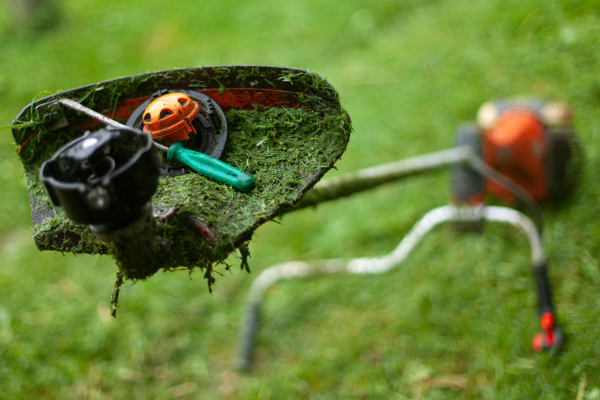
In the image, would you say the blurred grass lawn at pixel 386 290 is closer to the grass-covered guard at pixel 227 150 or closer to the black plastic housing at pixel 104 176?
the grass-covered guard at pixel 227 150

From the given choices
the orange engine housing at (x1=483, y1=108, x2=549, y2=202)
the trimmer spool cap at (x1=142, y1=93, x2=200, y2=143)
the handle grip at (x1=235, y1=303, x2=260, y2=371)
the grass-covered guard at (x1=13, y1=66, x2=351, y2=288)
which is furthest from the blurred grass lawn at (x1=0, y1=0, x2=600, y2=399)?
the trimmer spool cap at (x1=142, y1=93, x2=200, y2=143)

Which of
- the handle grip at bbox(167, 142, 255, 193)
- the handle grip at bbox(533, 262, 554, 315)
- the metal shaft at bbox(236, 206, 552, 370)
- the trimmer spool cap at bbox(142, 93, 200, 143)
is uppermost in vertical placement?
the trimmer spool cap at bbox(142, 93, 200, 143)

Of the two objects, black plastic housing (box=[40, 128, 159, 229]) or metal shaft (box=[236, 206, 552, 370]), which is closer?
black plastic housing (box=[40, 128, 159, 229])

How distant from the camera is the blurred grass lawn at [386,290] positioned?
7.02 feet

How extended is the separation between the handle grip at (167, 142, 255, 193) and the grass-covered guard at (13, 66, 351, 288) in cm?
2

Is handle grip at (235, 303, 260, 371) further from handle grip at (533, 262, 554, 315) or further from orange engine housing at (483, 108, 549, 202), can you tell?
orange engine housing at (483, 108, 549, 202)

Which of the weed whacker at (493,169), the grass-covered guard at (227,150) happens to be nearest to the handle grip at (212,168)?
the grass-covered guard at (227,150)

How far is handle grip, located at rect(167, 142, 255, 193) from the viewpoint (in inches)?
39.3

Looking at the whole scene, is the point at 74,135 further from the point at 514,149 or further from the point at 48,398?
the point at 514,149

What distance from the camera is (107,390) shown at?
7.58 ft

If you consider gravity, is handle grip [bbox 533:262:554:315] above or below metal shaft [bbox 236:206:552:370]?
above

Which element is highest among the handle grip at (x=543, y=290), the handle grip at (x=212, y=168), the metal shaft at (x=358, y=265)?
the handle grip at (x=212, y=168)

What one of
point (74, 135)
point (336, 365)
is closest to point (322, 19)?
point (336, 365)

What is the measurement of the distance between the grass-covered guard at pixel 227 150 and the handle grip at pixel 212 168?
18 millimetres
